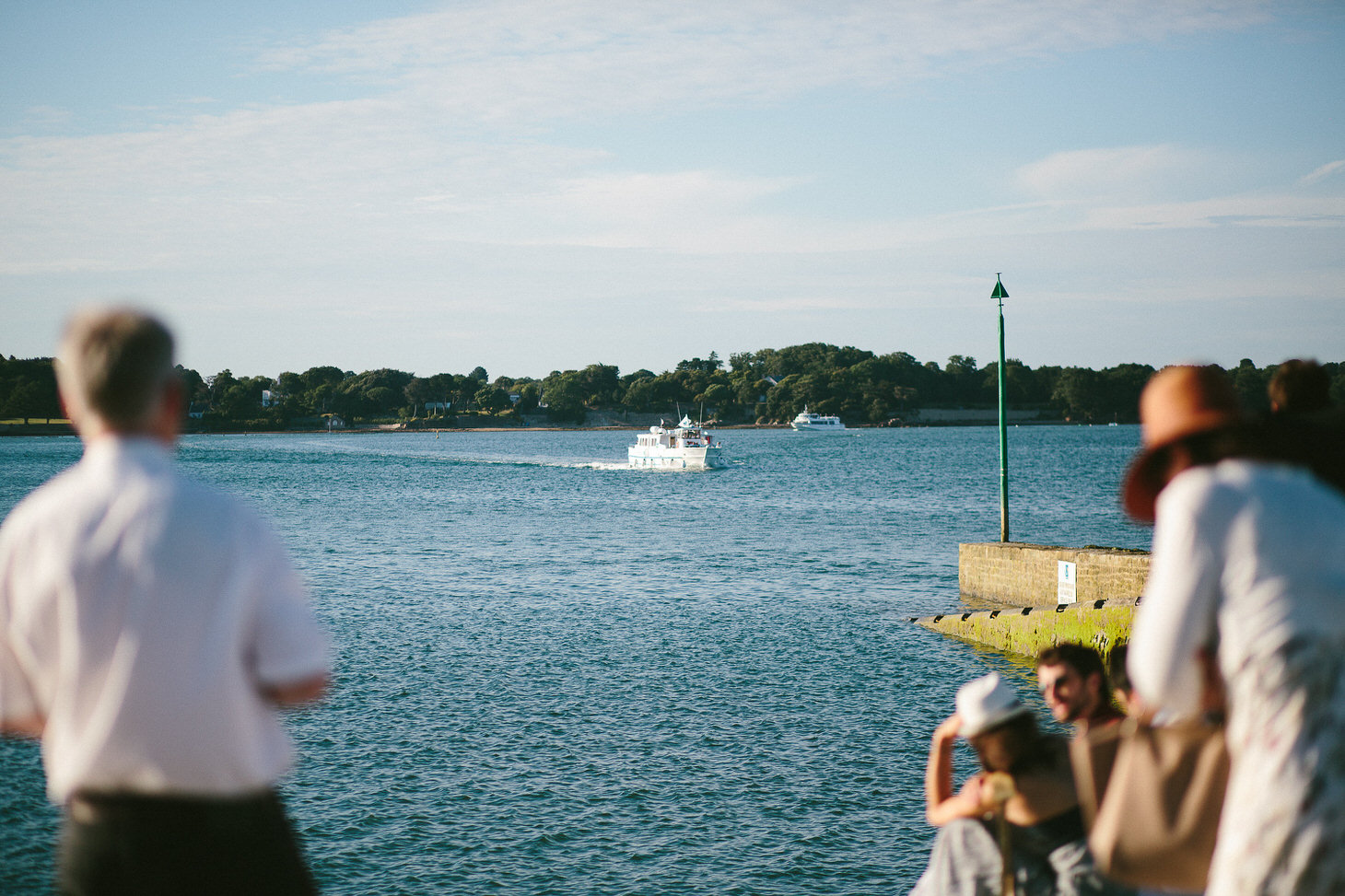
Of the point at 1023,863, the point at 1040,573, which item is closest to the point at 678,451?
the point at 1040,573

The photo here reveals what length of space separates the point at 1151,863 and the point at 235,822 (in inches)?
83.5

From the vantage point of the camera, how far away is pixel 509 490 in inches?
3209

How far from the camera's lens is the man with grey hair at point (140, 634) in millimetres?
2426

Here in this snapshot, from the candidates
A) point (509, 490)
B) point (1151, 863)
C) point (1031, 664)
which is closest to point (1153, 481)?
point (1151, 863)

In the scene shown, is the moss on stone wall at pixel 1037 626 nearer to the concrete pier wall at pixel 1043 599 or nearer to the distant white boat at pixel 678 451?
the concrete pier wall at pixel 1043 599

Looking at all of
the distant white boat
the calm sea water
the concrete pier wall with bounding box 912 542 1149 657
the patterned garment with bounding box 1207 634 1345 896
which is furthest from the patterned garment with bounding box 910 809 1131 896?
the distant white boat

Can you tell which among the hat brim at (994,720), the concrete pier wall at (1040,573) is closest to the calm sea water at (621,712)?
the concrete pier wall at (1040,573)

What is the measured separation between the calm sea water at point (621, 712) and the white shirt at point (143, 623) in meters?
9.04

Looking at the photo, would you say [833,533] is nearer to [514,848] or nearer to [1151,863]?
[514,848]

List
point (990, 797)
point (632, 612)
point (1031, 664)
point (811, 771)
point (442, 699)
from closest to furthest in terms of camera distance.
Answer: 1. point (990, 797)
2. point (811, 771)
3. point (442, 699)
4. point (1031, 664)
5. point (632, 612)

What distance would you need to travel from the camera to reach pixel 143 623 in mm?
2428

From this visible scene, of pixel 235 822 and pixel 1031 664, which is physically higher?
pixel 235 822

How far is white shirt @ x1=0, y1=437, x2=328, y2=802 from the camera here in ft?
7.95

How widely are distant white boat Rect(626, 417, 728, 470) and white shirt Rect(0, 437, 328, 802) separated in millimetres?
99419
